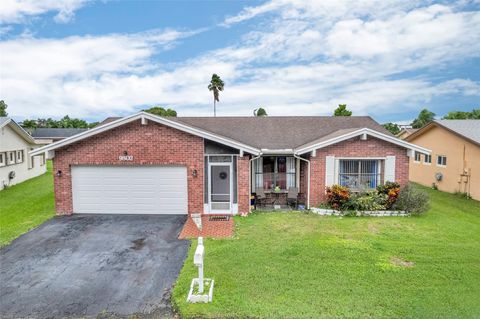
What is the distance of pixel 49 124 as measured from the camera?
7831 cm

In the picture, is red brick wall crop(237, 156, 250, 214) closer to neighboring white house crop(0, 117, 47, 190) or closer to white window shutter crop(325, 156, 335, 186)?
white window shutter crop(325, 156, 335, 186)

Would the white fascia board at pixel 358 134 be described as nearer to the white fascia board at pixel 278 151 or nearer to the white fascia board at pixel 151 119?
the white fascia board at pixel 278 151

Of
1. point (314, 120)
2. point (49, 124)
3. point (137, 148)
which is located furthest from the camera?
point (49, 124)

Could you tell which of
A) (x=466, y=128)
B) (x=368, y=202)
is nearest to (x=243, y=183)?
(x=368, y=202)

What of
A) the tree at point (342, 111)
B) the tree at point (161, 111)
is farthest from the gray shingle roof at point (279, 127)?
the tree at point (161, 111)

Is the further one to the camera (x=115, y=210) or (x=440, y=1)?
(x=440, y=1)

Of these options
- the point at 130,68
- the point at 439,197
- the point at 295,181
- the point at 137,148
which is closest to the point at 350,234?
the point at 295,181

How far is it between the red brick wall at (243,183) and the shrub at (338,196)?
3463 mm

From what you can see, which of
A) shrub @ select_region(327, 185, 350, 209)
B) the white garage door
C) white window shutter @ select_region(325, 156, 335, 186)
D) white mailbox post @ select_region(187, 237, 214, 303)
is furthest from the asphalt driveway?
white window shutter @ select_region(325, 156, 335, 186)

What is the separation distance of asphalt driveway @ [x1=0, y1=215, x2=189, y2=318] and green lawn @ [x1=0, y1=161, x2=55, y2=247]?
23.8 inches

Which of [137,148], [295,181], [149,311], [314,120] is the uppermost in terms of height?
[314,120]

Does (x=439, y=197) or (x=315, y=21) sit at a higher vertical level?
(x=315, y=21)

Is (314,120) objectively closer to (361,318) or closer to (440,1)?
(440,1)

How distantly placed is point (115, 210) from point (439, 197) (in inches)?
650
